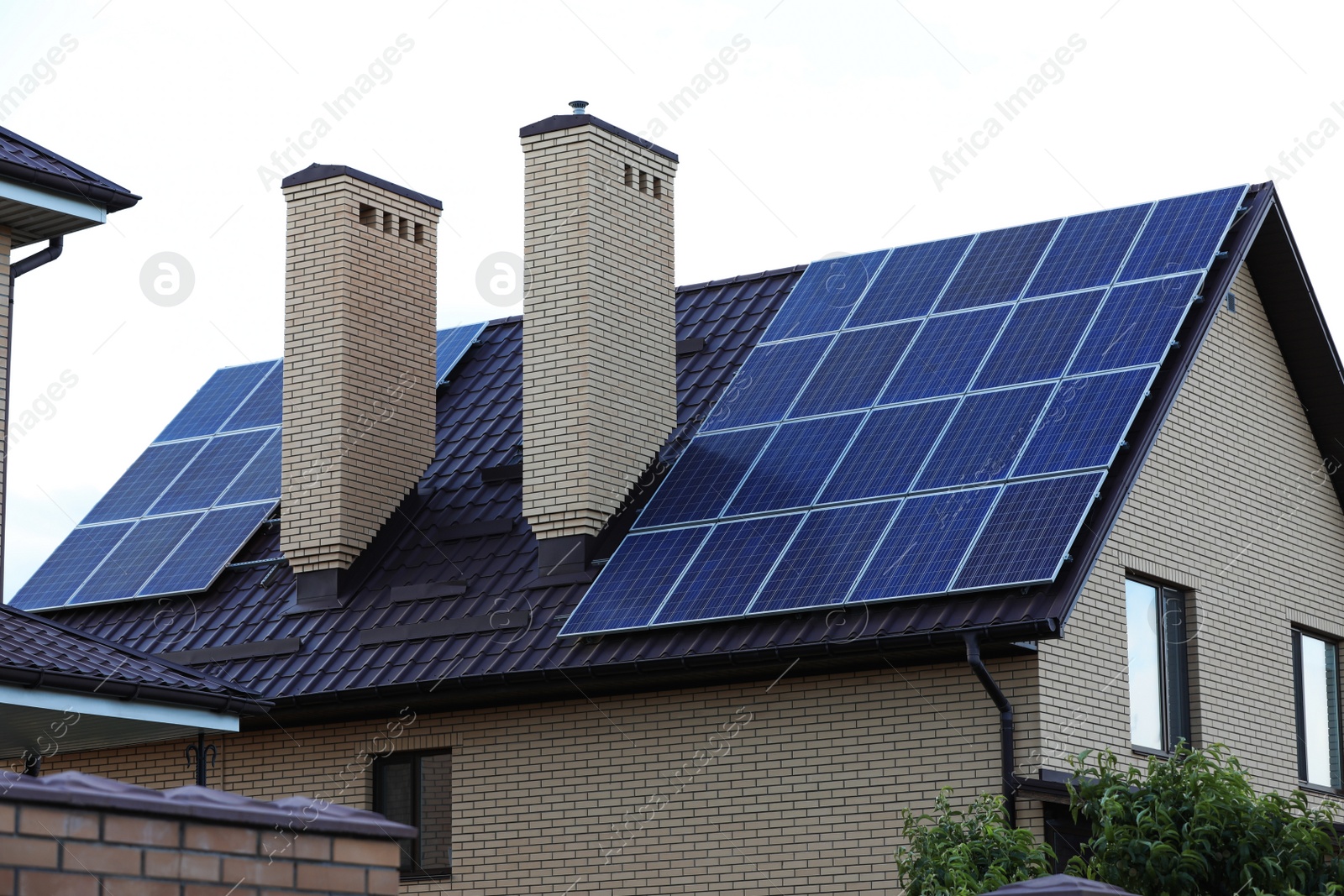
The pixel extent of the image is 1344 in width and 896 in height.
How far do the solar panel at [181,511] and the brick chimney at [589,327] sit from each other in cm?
430

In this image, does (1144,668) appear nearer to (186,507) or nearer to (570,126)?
(570,126)

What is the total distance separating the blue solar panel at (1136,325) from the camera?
15.2 m

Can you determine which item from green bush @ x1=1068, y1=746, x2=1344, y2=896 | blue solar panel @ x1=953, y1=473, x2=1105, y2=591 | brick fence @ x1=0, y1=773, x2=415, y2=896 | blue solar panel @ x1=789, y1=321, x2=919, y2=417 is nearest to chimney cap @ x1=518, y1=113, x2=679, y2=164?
blue solar panel @ x1=789, y1=321, x2=919, y2=417

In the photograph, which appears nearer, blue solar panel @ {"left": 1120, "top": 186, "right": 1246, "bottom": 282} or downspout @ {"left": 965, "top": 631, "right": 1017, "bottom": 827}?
downspout @ {"left": 965, "top": 631, "right": 1017, "bottom": 827}

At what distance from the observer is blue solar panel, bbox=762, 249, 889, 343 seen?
18125 millimetres

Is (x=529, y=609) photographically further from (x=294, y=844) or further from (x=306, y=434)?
(x=294, y=844)

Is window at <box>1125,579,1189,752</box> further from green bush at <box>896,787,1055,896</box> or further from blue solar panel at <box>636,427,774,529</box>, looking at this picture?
blue solar panel at <box>636,427,774,529</box>

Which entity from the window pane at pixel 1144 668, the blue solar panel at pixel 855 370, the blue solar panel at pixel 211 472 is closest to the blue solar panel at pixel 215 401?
the blue solar panel at pixel 211 472

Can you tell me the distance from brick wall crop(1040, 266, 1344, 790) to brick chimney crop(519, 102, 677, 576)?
4693mm

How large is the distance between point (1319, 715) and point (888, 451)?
5407 mm

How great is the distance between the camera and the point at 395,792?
1686cm

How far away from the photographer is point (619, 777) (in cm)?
1531

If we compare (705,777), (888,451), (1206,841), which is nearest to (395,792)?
(705,777)

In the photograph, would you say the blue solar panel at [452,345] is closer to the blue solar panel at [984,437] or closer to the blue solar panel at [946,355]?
the blue solar panel at [946,355]
